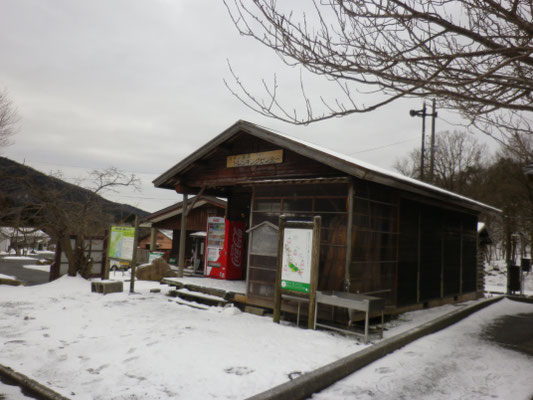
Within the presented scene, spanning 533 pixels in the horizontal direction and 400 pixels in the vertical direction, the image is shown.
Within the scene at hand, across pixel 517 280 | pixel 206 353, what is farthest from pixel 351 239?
pixel 517 280

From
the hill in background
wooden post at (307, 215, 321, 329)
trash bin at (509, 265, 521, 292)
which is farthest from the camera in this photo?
trash bin at (509, 265, 521, 292)

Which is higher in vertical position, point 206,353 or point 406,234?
point 406,234

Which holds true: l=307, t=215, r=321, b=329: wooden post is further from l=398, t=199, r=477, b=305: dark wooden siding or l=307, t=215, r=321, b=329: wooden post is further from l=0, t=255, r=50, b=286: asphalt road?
l=0, t=255, r=50, b=286: asphalt road

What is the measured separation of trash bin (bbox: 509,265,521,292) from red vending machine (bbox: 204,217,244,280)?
1372cm

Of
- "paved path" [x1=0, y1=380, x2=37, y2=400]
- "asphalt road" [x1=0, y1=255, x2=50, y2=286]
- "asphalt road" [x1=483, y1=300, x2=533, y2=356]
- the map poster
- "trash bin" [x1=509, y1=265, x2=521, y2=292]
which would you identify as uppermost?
the map poster

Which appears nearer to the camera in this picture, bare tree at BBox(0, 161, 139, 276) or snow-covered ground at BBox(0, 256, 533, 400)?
snow-covered ground at BBox(0, 256, 533, 400)

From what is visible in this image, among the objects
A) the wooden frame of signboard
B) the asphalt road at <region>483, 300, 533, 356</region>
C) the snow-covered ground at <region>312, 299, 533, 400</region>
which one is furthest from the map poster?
the asphalt road at <region>483, 300, 533, 356</region>

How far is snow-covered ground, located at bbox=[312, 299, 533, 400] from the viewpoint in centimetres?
498

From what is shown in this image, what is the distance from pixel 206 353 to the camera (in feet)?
19.4

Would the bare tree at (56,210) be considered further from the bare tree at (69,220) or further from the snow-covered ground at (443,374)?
the snow-covered ground at (443,374)

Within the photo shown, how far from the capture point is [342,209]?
834 cm

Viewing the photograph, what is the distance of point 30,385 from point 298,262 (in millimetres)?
5116

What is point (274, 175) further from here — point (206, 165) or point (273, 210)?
point (206, 165)

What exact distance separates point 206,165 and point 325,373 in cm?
866
